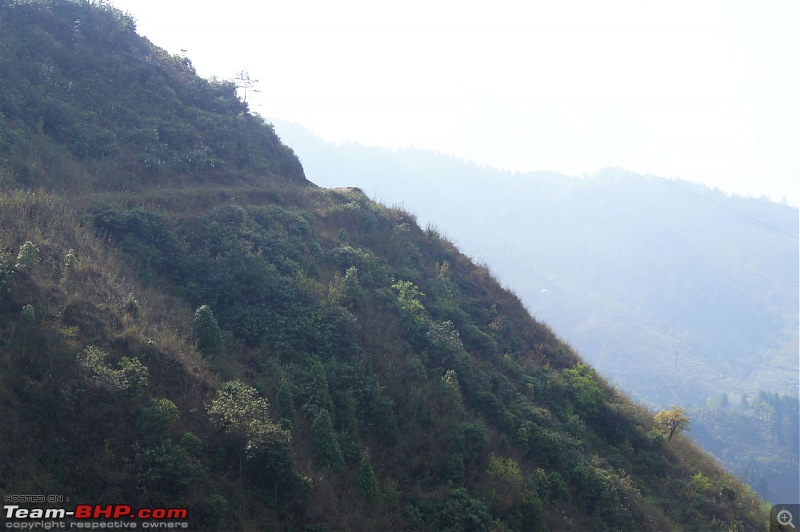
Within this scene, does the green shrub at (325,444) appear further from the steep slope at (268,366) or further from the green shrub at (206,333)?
the green shrub at (206,333)

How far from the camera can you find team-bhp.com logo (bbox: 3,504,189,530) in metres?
9.07

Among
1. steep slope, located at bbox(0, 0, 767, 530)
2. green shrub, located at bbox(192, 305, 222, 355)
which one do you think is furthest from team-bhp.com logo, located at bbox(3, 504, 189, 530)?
green shrub, located at bbox(192, 305, 222, 355)

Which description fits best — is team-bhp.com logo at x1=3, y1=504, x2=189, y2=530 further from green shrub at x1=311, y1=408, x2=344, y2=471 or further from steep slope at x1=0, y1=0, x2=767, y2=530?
green shrub at x1=311, y1=408, x2=344, y2=471

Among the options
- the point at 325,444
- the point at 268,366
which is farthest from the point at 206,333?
the point at 325,444

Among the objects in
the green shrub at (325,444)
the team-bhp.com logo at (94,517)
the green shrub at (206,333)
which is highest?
the green shrub at (206,333)

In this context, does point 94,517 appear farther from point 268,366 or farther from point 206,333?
point 268,366

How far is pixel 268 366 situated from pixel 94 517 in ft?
18.9

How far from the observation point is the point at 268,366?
14938mm

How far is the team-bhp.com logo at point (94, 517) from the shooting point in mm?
9070

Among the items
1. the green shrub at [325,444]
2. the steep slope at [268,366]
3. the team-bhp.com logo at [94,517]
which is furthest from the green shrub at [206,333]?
the team-bhp.com logo at [94,517]

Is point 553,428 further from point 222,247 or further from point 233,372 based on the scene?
point 222,247

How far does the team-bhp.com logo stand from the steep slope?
0.84 feet

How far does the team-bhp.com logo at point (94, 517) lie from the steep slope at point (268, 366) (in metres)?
0.26

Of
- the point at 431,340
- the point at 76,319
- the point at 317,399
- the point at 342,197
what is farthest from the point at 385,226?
the point at 76,319
